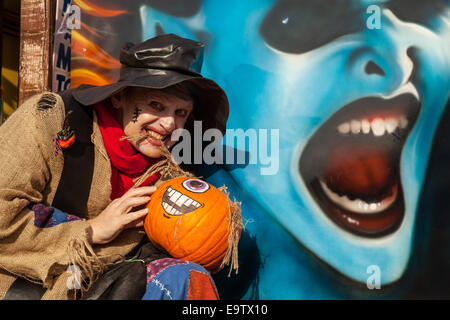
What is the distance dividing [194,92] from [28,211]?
4.10 ft

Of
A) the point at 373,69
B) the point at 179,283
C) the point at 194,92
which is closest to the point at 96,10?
the point at 194,92

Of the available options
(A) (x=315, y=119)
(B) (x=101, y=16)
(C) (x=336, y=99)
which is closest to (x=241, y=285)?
(A) (x=315, y=119)

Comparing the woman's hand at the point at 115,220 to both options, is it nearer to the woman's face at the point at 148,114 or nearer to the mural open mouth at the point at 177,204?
the mural open mouth at the point at 177,204

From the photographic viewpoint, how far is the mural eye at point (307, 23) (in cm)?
280

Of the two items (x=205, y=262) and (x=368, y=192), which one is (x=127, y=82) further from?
(x=368, y=192)

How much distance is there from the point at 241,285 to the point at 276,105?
52.8 inches

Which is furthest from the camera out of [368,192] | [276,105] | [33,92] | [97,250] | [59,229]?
[33,92]

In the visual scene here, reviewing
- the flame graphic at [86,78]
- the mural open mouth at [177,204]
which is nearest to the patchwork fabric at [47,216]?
the mural open mouth at [177,204]

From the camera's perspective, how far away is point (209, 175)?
301 cm

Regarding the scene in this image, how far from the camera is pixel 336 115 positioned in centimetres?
278

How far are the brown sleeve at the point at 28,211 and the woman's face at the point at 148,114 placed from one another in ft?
1.43

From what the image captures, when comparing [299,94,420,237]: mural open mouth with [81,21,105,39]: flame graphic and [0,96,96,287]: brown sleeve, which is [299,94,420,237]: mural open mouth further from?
[81,21,105,39]: flame graphic

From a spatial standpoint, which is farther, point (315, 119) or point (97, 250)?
point (315, 119)

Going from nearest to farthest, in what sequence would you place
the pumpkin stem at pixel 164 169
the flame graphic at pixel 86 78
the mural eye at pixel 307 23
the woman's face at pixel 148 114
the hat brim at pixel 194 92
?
the hat brim at pixel 194 92 < the woman's face at pixel 148 114 < the pumpkin stem at pixel 164 169 < the mural eye at pixel 307 23 < the flame graphic at pixel 86 78
